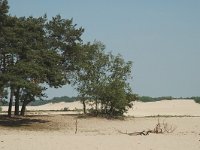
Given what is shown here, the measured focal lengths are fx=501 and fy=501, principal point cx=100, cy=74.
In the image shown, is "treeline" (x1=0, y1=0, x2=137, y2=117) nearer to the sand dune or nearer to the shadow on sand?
the shadow on sand

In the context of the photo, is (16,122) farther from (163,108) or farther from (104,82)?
(163,108)

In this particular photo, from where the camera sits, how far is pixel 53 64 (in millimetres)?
39531

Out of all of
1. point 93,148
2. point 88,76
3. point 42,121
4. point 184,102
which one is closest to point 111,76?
point 88,76

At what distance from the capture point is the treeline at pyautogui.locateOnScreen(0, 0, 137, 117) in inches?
1432

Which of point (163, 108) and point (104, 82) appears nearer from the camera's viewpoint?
point (104, 82)

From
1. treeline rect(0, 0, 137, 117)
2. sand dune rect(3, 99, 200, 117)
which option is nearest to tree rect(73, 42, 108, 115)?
treeline rect(0, 0, 137, 117)

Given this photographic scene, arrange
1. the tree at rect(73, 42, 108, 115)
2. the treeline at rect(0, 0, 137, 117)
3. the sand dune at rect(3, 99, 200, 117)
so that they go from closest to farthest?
1. the treeline at rect(0, 0, 137, 117)
2. the tree at rect(73, 42, 108, 115)
3. the sand dune at rect(3, 99, 200, 117)

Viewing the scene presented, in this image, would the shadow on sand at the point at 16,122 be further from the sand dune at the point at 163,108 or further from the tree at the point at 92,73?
the sand dune at the point at 163,108

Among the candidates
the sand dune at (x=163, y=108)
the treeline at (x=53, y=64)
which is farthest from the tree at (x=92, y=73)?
the sand dune at (x=163, y=108)

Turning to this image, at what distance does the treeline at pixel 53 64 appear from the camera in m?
36.4

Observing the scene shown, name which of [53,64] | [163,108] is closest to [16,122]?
[53,64]

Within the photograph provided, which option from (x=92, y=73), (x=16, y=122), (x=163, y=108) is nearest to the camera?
(x=16, y=122)

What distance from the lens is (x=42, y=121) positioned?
41.1 meters

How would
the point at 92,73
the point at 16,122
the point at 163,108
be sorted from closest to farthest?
the point at 16,122, the point at 92,73, the point at 163,108
